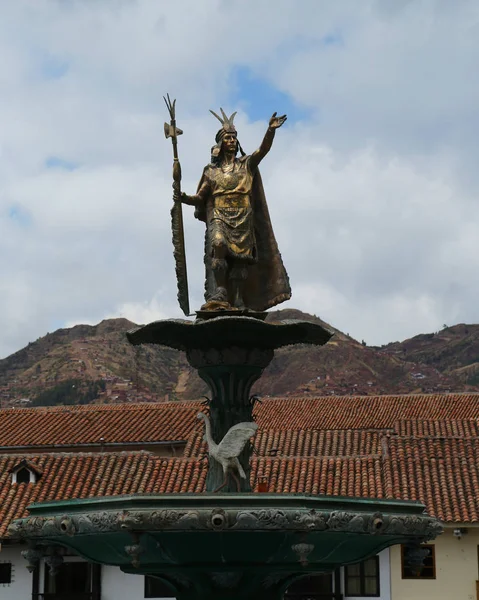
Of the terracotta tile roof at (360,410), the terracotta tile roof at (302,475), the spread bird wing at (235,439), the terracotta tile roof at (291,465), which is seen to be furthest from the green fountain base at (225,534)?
the terracotta tile roof at (360,410)

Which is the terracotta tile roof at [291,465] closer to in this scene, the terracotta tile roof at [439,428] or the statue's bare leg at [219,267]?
the terracotta tile roof at [439,428]

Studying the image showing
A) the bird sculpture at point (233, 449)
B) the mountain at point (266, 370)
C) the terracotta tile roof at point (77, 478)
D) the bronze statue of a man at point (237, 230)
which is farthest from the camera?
the mountain at point (266, 370)

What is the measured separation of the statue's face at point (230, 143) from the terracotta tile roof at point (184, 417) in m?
29.7

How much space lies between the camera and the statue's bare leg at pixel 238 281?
1343cm

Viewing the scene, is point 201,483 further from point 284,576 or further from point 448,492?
point 284,576

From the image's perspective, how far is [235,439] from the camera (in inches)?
485

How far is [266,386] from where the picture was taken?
425ft

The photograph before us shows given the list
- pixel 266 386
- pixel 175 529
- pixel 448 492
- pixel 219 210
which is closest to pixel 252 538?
pixel 175 529

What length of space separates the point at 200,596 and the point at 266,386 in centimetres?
11744

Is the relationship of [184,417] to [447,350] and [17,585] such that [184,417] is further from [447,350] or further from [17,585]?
[447,350]

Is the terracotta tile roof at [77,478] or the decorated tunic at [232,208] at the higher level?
the terracotta tile roof at [77,478]

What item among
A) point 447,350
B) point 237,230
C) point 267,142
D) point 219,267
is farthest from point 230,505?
point 447,350

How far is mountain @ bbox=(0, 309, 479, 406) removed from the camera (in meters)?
125

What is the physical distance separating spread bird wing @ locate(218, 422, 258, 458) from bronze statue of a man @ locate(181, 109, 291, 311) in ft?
4.61
